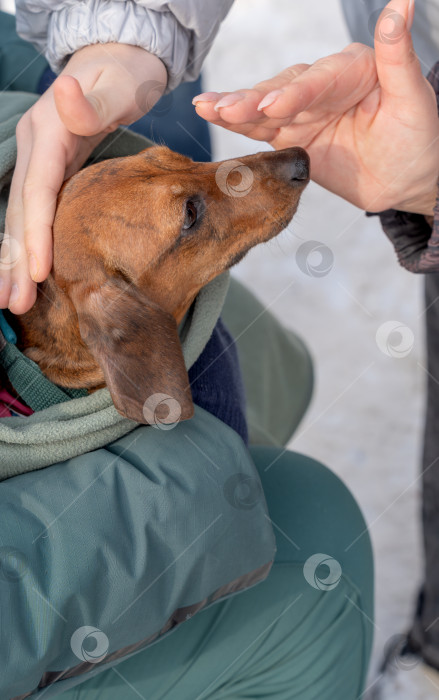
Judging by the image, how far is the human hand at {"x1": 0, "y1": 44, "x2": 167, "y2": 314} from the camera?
1.54 metres

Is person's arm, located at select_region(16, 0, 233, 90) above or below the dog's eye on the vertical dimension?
above

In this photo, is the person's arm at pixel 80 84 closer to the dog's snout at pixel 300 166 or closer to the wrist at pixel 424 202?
the dog's snout at pixel 300 166

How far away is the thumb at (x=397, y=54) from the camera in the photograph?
132 cm

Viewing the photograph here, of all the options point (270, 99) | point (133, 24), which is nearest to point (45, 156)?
point (133, 24)

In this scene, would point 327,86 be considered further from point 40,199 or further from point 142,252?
point 40,199

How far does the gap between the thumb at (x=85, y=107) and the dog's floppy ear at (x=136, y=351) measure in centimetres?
35

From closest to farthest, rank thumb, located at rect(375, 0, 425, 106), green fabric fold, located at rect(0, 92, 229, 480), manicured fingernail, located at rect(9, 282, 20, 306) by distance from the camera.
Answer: thumb, located at rect(375, 0, 425, 106), green fabric fold, located at rect(0, 92, 229, 480), manicured fingernail, located at rect(9, 282, 20, 306)

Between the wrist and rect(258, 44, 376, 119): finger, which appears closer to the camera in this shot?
rect(258, 44, 376, 119): finger

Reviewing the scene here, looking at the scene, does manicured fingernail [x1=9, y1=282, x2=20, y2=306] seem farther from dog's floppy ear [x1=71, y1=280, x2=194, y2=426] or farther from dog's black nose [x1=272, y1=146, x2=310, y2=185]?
dog's black nose [x1=272, y1=146, x2=310, y2=185]

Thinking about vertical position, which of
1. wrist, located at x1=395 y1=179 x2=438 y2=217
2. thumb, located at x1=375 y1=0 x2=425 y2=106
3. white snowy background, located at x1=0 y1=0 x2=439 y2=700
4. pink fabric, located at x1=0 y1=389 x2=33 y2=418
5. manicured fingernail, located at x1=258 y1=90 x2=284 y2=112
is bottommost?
white snowy background, located at x1=0 y1=0 x2=439 y2=700

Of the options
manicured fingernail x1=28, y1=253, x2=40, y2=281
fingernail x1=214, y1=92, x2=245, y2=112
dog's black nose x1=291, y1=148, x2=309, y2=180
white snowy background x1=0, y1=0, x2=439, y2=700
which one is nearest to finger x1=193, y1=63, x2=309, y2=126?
fingernail x1=214, y1=92, x2=245, y2=112

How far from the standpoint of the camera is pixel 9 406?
1588 mm

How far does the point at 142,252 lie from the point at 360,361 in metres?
1.81

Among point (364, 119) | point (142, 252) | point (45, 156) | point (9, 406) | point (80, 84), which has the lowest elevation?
point (9, 406)
